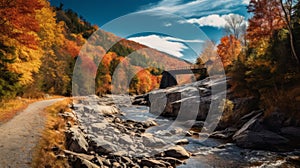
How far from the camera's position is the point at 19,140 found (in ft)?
25.6

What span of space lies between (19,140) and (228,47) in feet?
158

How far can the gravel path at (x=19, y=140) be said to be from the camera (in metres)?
6.14

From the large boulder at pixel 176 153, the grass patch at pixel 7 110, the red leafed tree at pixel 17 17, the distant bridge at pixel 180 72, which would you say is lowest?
the large boulder at pixel 176 153

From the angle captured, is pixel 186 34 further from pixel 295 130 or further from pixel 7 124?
pixel 7 124

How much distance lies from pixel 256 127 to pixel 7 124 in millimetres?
13589

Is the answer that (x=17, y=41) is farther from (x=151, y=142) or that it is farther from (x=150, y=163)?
(x=150, y=163)

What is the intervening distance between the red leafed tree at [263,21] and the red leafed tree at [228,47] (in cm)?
2033

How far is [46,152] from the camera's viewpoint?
22.8ft

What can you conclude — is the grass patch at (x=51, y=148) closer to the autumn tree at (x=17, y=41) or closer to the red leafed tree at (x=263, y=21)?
the autumn tree at (x=17, y=41)

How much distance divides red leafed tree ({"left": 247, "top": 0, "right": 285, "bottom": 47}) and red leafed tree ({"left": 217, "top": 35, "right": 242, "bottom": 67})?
20328 mm

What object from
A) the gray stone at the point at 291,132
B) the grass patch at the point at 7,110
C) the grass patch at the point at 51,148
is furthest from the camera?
the gray stone at the point at 291,132

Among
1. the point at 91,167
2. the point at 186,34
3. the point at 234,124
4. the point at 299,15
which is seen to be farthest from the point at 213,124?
the point at 91,167

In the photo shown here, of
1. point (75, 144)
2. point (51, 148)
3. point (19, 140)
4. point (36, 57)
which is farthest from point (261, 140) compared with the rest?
point (36, 57)

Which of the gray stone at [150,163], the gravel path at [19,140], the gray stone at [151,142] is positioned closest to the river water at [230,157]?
the gray stone at [150,163]
